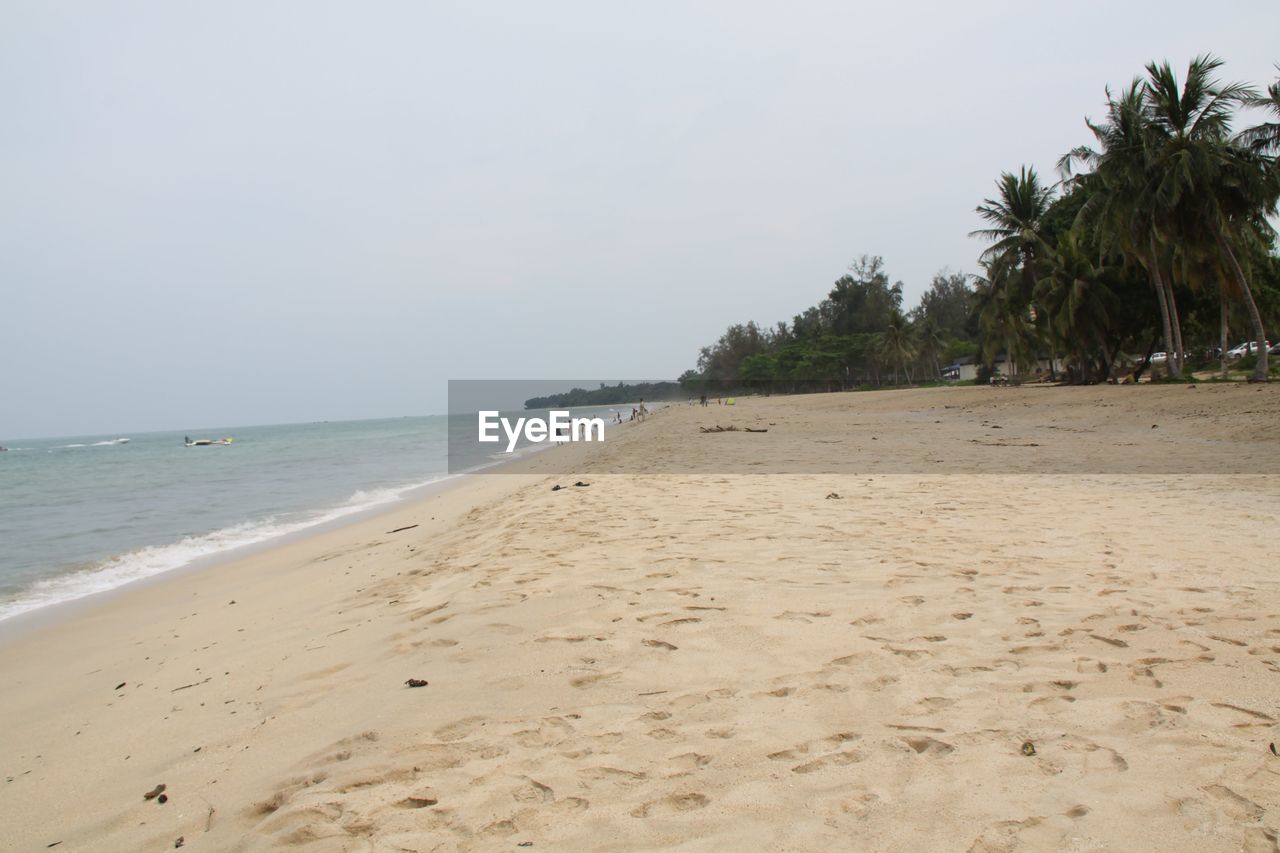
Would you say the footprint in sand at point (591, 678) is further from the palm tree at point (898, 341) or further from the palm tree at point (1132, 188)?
the palm tree at point (898, 341)

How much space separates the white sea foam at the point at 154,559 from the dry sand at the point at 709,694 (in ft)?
5.54

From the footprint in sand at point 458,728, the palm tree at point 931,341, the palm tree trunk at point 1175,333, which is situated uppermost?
the palm tree at point 931,341

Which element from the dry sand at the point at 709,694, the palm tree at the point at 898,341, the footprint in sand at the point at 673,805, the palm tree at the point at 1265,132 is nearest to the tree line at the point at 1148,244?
the palm tree at the point at 1265,132

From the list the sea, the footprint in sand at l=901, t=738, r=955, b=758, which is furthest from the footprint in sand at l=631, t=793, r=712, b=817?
the sea

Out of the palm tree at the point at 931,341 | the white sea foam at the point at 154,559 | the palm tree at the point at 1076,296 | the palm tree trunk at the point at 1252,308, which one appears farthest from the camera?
the palm tree at the point at 931,341

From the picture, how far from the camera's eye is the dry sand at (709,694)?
2045 millimetres

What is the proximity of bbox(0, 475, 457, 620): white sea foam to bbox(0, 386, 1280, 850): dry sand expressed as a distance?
66.5 inches

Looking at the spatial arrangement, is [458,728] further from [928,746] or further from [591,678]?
[928,746]

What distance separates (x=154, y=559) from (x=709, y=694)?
32.0 ft

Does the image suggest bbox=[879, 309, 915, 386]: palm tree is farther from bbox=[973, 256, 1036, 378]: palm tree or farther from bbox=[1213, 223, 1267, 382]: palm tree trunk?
bbox=[1213, 223, 1267, 382]: palm tree trunk

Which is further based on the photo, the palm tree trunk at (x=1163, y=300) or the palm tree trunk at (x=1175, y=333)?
the palm tree trunk at (x=1175, y=333)

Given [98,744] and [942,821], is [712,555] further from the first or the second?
[98,744]

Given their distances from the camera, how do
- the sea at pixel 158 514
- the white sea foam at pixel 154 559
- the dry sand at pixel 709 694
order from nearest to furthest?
the dry sand at pixel 709 694, the white sea foam at pixel 154 559, the sea at pixel 158 514

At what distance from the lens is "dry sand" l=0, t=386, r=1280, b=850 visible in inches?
80.5
